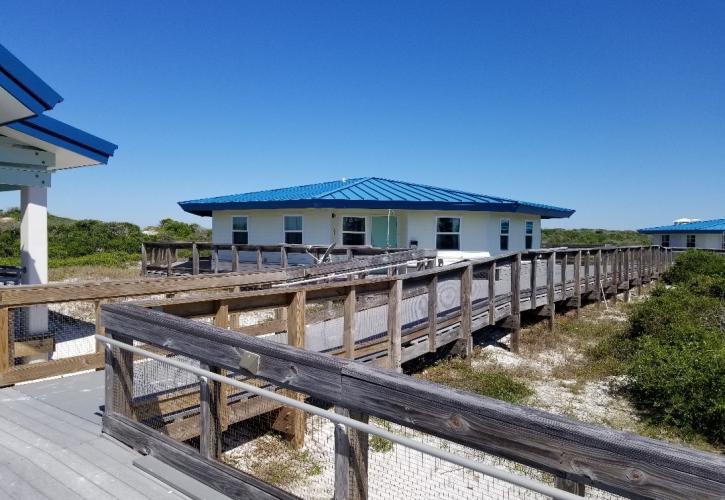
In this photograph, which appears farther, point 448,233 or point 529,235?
point 529,235

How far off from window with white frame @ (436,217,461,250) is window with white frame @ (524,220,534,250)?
4.29 metres

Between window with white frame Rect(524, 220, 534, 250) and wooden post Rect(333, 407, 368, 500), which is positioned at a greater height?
window with white frame Rect(524, 220, 534, 250)

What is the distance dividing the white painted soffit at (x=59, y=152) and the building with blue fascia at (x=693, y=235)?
131 ft

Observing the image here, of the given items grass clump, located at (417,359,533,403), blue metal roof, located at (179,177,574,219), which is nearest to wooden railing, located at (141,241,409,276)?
blue metal roof, located at (179,177,574,219)

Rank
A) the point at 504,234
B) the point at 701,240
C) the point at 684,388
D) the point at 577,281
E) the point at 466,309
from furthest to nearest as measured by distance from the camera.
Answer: the point at 701,240, the point at 504,234, the point at 577,281, the point at 466,309, the point at 684,388

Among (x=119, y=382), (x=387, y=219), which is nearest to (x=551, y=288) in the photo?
(x=387, y=219)

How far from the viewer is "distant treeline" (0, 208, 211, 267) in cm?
2645

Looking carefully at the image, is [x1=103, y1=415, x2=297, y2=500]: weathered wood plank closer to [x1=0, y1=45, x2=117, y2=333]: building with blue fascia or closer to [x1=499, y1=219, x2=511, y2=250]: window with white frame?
[x1=0, y1=45, x2=117, y2=333]: building with blue fascia

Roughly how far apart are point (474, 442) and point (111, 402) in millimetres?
2805

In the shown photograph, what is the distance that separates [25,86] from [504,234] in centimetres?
1630

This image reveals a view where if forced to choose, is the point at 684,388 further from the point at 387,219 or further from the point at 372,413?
the point at 387,219

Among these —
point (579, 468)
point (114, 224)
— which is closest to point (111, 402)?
point (579, 468)

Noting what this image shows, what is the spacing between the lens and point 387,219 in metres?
18.5

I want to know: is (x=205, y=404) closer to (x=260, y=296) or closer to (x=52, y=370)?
(x=260, y=296)
